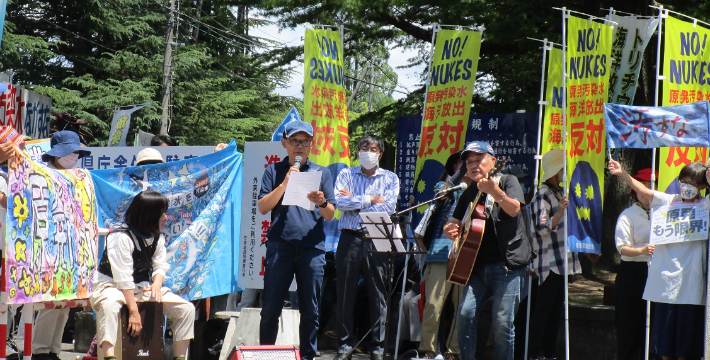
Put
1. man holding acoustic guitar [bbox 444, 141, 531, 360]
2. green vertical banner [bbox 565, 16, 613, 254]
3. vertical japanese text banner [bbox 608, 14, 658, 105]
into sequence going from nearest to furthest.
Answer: man holding acoustic guitar [bbox 444, 141, 531, 360] → green vertical banner [bbox 565, 16, 613, 254] → vertical japanese text banner [bbox 608, 14, 658, 105]

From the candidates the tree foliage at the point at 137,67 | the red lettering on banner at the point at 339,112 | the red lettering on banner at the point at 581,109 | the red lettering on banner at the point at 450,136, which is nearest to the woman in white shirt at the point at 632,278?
the red lettering on banner at the point at 581,109

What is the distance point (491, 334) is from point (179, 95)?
2133cm

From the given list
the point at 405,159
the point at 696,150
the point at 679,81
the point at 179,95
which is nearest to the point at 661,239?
the point at 696,150

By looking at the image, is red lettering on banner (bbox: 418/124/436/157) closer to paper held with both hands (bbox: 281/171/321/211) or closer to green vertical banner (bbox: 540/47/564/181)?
green vertical banner (bbox: 540/47/564/181)

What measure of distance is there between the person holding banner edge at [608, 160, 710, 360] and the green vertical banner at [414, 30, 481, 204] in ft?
7.23

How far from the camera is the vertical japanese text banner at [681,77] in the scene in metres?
7.25

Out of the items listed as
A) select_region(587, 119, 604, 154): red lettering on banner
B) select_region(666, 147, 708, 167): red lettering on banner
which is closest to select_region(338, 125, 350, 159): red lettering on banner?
select_region(587, 119, 604, 154): red lettering on banner

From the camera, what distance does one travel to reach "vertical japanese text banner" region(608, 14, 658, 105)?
7.93 m

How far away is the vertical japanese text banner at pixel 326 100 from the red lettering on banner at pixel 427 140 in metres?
1.07

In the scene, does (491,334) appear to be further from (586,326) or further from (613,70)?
(613,70)

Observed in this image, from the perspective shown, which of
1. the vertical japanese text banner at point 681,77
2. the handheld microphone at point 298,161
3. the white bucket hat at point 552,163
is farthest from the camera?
the white bucket hat at point 552,163

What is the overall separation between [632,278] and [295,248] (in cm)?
305

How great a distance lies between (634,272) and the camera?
7.27 meters

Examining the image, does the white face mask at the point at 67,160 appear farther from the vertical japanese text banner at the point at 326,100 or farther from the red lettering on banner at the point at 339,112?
the red lettering on banner at the point at 339,112
